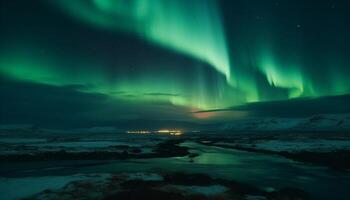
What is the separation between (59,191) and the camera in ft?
71.5

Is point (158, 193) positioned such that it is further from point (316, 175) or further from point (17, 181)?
point (316, 175)

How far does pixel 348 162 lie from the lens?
1547 inches

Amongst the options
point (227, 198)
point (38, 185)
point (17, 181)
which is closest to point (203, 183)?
point (227, 198)

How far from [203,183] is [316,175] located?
1385 cm

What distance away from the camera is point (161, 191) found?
2144 centimetres

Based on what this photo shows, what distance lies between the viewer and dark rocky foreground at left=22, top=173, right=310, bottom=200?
20.1 meters

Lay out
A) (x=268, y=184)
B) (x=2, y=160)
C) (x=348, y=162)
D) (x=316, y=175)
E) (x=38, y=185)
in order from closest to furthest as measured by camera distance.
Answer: (x=38, y=185) < (x=268, y=184) < (x=316, y=175) < (x=348, y=162) < (x=2, y=160)

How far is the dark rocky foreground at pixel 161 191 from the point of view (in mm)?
20062

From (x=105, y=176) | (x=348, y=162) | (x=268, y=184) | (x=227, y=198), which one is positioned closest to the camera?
(x=227, y=198)

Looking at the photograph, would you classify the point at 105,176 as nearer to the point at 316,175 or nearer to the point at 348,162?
the point at 316,175

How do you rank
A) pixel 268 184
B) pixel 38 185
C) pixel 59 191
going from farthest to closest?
pixel 268 184
pixel 38 185
pixel 59 191

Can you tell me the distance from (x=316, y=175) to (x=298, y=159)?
15.0 m

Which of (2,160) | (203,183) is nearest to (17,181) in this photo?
(203,183)

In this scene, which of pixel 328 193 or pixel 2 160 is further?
pixel 2 160
